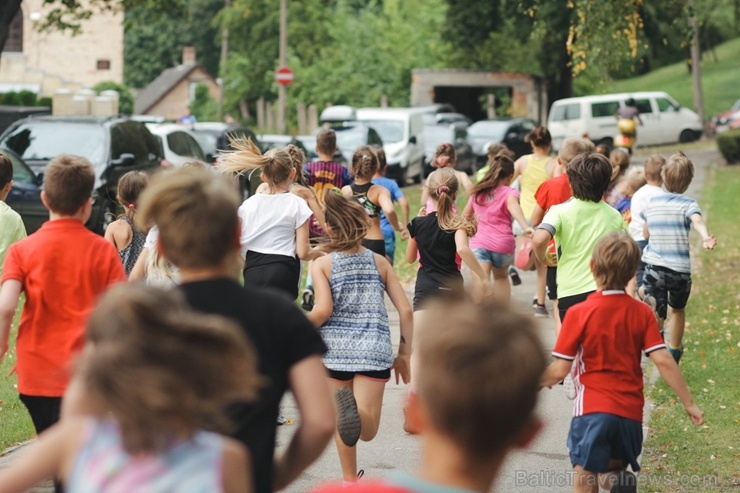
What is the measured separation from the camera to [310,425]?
3359 millimetres

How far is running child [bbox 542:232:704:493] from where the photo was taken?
521 centimetres

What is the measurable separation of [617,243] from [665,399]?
12.7ft

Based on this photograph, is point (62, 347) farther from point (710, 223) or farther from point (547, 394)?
Result: point (710, 223)

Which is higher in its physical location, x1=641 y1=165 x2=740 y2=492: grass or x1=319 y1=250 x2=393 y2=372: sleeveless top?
x1=319 y1=250 x2=393 y2=372: sleeveless top

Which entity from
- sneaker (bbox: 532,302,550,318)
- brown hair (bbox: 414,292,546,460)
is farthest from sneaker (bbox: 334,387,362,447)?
sneaker (bbox: 532,302,550,318)

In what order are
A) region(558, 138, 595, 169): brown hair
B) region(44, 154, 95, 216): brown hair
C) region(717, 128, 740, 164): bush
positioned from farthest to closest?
region(717, 128, 740, 164): bush → region(558, 138, 595, 169): brown hair → region(44, 154, 95, 216): brown hair

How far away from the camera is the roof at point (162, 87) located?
270 ft

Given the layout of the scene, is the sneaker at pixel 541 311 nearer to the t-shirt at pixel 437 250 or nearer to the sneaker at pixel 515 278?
the sneaker at pixel 515 278

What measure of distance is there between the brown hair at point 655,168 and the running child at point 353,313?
13.3 ft

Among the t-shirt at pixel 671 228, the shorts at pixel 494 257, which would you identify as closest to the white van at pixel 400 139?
the shorts at pixel 494 257

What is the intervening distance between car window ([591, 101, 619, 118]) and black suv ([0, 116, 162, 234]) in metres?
23.0

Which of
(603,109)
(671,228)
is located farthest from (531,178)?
(603,109)

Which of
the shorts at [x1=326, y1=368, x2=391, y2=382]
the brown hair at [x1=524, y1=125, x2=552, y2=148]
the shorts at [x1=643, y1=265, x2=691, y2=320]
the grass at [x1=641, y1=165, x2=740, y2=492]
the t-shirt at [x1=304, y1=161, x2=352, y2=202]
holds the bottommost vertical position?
the grass at [x1=641, y1=165, x2=740, y2=492]

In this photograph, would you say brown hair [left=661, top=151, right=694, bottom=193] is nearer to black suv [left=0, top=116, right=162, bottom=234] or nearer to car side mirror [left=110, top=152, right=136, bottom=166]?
black suv [left=0, top=116, right=162, bottom=234]
